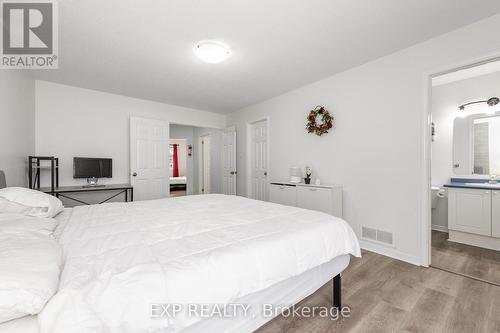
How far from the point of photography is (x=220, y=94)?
13.8 feet

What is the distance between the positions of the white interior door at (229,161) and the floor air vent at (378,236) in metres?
3.19

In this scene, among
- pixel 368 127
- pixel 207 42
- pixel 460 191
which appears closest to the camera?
pixel 207 42

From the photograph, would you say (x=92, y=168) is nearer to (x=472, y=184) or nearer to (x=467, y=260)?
(x=467, y=260)

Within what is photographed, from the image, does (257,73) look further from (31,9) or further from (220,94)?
(31,9)

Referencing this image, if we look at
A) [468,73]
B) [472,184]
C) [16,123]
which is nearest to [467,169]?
[472,184]

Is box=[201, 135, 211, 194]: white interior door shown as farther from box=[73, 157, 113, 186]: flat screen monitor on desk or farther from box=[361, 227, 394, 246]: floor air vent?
box=[361, 227, 394, 246]: floor air vent

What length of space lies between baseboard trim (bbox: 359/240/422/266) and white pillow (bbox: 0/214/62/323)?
10.5 feet

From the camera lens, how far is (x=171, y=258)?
3.35 ft

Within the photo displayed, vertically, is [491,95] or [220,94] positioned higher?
[220,94]

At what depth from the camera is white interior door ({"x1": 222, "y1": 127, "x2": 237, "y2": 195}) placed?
17.9 feet

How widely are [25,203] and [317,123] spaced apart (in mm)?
3519

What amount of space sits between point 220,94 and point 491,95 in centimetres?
439

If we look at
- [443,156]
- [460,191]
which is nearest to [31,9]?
[460,191]

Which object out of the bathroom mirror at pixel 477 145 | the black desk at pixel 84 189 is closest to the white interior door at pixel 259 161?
the black desk at pixel 84 189
